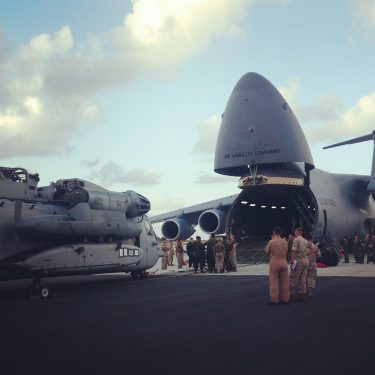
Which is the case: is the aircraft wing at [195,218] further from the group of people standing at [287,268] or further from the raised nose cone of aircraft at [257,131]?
the group of people standing at [287,268]

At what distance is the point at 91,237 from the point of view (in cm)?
1503

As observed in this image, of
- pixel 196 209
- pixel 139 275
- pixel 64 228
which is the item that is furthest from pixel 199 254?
→ pixel 196 209

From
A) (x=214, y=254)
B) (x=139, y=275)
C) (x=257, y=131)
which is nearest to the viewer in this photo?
(x=139, y=275)

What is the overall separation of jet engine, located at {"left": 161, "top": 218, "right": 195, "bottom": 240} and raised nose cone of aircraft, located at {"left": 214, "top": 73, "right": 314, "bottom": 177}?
6.72m

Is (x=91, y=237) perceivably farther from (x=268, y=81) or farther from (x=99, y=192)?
(x=268, y=81)

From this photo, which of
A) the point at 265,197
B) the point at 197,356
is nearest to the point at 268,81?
the point at 265,197

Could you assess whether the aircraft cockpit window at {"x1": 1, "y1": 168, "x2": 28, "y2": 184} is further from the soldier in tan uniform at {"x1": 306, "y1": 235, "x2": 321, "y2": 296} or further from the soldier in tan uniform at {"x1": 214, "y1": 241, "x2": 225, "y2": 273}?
the soldier in tan uniform at {"x1": 214, "y1": 241, "x2": 225, "y2": 273}

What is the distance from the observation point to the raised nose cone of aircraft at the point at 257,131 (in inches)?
899

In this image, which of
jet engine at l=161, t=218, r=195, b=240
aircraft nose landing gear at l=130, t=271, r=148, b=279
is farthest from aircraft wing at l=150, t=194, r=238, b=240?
aircraft nose landing gear at l=130, t=271, r=148, b=279

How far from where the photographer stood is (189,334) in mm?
7277

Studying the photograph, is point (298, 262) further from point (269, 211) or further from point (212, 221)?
point (269, 211)

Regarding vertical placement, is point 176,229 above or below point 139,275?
above

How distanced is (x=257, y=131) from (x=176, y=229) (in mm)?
9550

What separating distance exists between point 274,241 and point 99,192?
6.88 metres
